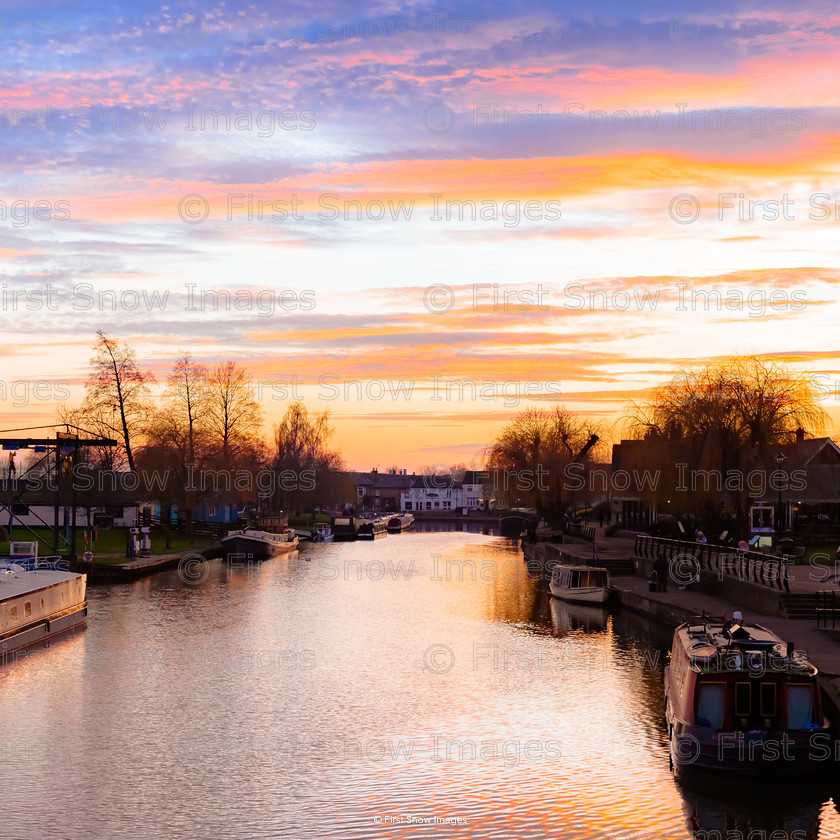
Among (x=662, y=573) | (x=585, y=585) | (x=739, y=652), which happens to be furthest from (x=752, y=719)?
(x=585, y=585)

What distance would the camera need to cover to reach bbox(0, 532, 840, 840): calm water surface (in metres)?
22.0

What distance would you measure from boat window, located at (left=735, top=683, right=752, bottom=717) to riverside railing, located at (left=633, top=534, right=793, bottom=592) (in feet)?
58.1

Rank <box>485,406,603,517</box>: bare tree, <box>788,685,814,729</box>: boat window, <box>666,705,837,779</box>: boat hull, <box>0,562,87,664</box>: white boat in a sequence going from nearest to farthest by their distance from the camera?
<box>666,705,837,779</box>: boat hull < <box>788,685,814,729</box>: boat window < <box>0,562,87,664</box>: white boat < <box>485,406,603,517</box>: bare tree

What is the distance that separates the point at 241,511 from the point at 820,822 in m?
92.8

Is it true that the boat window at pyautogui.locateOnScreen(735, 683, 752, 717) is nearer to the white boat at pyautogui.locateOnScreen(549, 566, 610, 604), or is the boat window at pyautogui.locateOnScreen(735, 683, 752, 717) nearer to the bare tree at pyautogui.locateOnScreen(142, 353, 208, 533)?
the white boat at pyautogui.locateOnScreen(549, 566, 610, 604)

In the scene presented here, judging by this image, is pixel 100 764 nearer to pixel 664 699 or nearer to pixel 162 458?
pixel 664 699

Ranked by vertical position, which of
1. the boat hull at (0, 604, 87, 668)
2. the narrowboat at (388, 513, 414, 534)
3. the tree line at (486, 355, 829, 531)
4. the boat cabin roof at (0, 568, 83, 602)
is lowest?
the narrowboat at (388, 513, 414, 534)

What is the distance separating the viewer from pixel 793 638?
1352 inches

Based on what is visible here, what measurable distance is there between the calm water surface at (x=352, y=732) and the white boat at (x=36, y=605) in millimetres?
1085

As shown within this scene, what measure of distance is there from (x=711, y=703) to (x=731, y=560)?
1062 inches

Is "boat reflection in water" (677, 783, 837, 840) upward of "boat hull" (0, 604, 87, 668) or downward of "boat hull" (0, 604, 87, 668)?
downward

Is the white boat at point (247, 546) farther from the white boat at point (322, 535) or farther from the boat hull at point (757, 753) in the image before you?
the boat hull at point (757, 753)

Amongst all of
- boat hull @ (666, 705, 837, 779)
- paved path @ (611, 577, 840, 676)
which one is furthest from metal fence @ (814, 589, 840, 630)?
boat hull @ (666, 705, 837, 779)

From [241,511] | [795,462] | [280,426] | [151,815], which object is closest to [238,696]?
[151,815]
